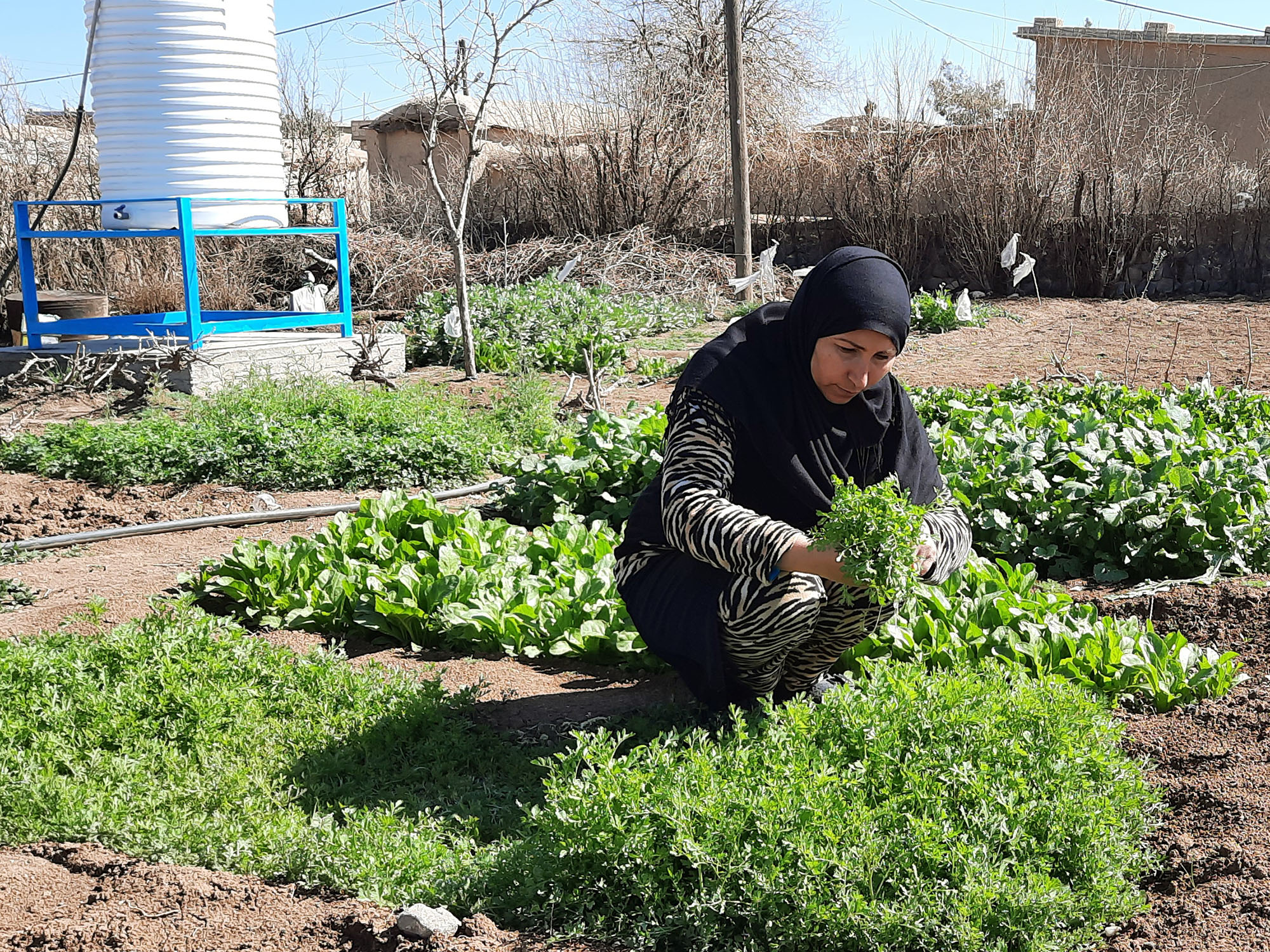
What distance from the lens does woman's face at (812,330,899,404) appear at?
2.66 metres

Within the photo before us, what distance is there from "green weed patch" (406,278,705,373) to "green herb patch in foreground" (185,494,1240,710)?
4.93 m

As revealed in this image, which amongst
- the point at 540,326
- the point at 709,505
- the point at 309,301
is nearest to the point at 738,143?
the point at 540,326

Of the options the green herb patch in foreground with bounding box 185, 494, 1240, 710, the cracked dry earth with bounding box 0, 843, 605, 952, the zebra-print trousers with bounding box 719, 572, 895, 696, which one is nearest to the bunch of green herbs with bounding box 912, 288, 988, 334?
the green herb patch in foreground with bounding box 185, 494, 1240, 710

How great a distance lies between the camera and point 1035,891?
2064mm

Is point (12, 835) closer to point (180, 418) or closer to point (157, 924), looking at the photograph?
point (157, 924)

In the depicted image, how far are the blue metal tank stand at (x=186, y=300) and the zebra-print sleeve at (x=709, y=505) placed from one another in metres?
6.78

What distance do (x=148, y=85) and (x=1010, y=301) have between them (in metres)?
10.4

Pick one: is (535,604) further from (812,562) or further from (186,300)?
(186,300)

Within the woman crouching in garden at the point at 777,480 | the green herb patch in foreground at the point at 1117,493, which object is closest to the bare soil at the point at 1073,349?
the green herb patch in foreground at the point at 1117,493

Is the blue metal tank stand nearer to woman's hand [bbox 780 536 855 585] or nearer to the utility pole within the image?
the utility pole

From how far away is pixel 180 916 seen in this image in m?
2.19

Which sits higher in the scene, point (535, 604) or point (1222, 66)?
point (1222, 66)

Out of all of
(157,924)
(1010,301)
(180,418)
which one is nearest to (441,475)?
(180,418)

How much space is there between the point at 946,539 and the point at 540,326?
8.45m
